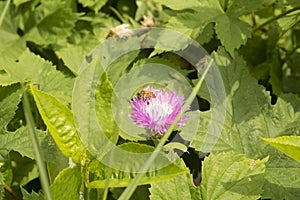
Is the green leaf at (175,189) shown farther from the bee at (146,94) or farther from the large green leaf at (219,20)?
the large green leaf at (219,20)

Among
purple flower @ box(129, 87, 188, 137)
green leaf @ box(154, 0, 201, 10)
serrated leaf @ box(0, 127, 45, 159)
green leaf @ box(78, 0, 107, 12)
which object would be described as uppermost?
green leaf @ box(154, 0, 201, 10)

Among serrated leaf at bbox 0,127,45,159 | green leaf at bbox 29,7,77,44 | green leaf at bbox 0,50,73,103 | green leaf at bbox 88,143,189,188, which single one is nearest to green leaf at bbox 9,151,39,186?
green leaf at bbox 0,50,73,103

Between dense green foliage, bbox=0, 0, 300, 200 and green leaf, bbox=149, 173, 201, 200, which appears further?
green leaf, bbox=149, 173, 201, 200

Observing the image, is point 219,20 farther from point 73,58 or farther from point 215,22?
point 73,58

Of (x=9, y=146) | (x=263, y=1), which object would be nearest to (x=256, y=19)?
(x=263, y=1)

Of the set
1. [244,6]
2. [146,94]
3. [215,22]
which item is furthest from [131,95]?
[244,6]

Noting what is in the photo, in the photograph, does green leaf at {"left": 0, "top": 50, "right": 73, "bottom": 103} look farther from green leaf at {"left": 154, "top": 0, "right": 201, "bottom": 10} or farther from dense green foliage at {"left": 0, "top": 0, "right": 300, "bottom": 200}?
green leaf at {"left": 154, "top": 0, "right": 201, "bottom": 10}
